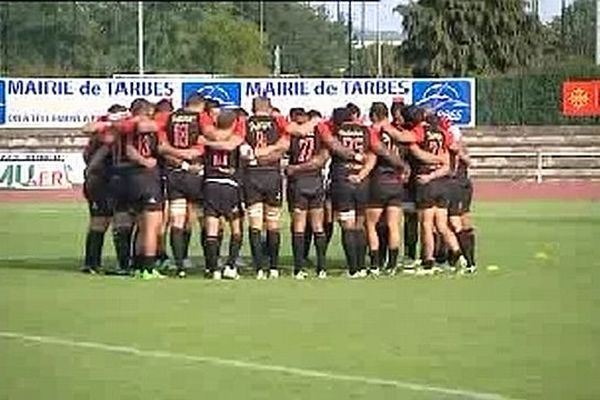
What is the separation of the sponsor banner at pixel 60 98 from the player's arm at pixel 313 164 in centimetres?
2704

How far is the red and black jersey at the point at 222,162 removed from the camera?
1959 cm

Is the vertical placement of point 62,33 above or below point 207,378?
above

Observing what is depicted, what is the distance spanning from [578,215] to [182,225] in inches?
595

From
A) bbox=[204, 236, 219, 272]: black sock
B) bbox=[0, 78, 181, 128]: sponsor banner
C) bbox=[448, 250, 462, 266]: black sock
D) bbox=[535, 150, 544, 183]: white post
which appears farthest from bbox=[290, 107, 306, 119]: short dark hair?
bbox=[535, 150, 544, 183]: white post

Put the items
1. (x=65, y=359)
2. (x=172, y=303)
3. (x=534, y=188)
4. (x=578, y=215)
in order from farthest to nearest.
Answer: (x=534, y=188) < (x=578, y=215) < (x=172, y=303) < (x=65, y=359)

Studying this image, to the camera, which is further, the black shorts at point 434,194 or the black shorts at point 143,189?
the black shorts at point 434,194

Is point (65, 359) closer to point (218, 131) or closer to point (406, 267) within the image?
point (218, 131)

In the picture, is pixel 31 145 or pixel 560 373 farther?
pixel 31 145

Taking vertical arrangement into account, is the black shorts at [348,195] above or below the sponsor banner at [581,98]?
below

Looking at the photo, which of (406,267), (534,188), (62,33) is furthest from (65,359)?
(62,33)

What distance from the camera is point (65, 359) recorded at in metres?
12.9

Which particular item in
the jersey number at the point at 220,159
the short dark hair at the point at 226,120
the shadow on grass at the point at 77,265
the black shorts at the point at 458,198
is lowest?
the shadow on grass at the point at 77,265

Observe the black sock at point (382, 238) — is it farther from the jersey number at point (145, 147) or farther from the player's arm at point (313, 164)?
the jersey number at point (145, 147)

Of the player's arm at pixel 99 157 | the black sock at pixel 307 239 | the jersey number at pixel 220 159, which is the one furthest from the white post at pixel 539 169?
the jersey number at pixel 220 159
